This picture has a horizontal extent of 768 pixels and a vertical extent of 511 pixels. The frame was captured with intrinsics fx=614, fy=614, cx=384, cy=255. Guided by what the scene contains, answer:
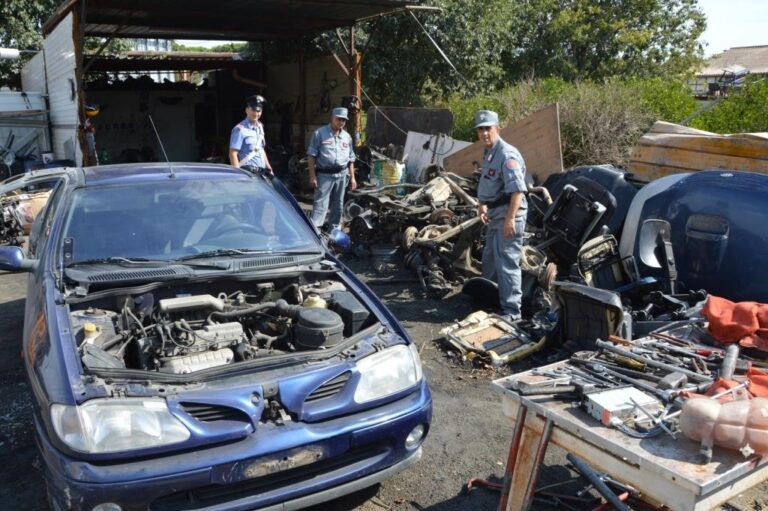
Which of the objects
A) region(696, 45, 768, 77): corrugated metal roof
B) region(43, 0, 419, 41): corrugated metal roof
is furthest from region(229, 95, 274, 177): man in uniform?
region(696, 45, 768, 77): corrugated metal roof

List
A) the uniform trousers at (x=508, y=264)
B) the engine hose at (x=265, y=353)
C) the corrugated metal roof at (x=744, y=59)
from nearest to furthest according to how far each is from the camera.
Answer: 1. the engine hose at (x=265, y=353)
2. the uniform trousers at (x=508, y=264)
3. the corrugated metal roof at (x=744, y=59)

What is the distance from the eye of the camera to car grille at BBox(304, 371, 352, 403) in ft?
9.18

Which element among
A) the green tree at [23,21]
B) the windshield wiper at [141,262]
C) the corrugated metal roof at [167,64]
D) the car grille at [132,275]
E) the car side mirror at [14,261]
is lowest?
the car side mirror at [14,261]

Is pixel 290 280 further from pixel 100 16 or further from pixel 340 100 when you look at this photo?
pixel 100 16

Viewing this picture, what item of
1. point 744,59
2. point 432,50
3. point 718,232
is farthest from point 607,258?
point 744,59

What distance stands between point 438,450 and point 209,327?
1576mm

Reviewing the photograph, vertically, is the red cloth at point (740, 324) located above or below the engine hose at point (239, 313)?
above

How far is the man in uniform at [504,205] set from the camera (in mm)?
5363

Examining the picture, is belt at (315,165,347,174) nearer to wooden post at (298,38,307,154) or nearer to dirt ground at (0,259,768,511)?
dirt ground at (0,259,768,511)

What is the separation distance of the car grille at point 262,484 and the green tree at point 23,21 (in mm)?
18533

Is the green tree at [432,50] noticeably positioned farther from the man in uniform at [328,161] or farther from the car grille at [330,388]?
the car grille at [330,388]

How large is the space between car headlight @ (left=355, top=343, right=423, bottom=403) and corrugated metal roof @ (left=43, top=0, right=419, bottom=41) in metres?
9.30

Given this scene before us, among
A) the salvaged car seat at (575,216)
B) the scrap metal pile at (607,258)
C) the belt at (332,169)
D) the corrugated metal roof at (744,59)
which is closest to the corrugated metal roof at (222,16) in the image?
the belt at (332,169)

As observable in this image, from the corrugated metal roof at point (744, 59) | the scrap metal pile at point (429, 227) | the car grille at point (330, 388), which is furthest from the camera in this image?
the corrugated metal roof at point (744, 59)
